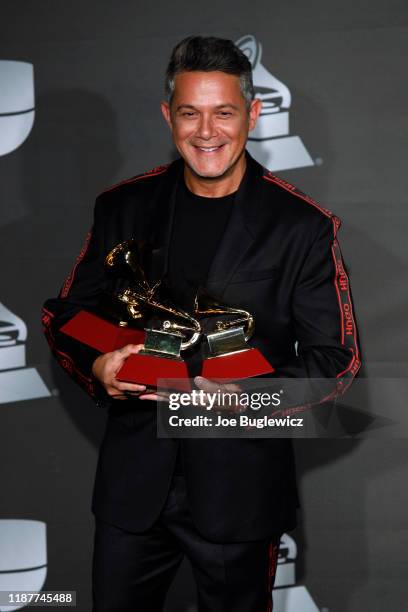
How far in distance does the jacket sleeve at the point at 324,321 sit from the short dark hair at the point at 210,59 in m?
0.35

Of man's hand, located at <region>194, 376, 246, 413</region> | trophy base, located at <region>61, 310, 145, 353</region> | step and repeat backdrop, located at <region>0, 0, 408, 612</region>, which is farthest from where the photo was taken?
step and repeat backdrop, located at <region>0, 0, 408, 612</region>

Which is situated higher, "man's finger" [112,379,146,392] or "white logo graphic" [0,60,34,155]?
"white logo graphic" [0,60,34,155]

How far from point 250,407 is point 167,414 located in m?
0.17

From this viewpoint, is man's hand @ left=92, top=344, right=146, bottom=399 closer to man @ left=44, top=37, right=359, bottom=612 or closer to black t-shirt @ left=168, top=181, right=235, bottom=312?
man @ left=44, top=37, right=359, bottom=612

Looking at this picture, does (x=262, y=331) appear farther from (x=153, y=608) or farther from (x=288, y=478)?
(x=153, y=608)

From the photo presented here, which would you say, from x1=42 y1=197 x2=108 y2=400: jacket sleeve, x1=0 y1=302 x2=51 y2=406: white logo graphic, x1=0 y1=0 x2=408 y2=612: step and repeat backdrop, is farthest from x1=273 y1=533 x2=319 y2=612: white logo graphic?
x1=42 y1=197 x2=108 y2=400: jacket sleeve

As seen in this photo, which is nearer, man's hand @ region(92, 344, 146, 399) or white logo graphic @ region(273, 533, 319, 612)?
man's hand @ region(92, 344, 146, 399)

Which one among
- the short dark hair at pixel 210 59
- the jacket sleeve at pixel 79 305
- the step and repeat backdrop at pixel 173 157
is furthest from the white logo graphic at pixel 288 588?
the short dark hair at pixel 210 59

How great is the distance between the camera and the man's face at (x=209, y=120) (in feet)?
5.28

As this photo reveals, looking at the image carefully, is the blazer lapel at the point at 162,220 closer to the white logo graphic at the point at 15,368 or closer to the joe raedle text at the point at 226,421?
the joe raedle text at the point at 226,421

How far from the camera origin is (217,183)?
172 centimetres

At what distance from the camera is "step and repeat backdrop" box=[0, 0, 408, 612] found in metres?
2.20

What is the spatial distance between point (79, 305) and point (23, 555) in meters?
1.06

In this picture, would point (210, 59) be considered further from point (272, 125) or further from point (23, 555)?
point (23, 555)
